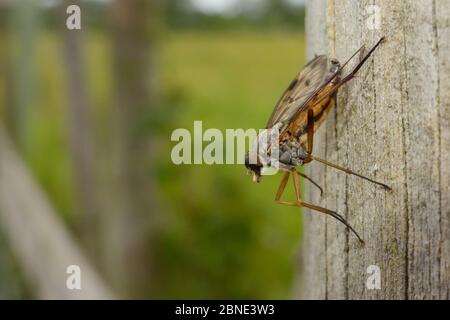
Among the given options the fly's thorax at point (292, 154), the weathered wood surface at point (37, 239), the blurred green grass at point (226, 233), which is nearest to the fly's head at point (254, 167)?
the fly's thorax at point (292, 154)

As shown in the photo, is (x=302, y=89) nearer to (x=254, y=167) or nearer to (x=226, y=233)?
(x=254, y=167)

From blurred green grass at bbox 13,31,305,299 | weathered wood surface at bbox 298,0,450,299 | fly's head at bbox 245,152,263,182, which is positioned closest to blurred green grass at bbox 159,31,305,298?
blurred green grass at bbox 13,31,305,299

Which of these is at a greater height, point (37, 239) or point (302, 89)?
point (302, 89)

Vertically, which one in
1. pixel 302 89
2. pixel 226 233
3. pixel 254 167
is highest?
pixel 302 89

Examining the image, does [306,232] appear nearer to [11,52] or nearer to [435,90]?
[435,90]

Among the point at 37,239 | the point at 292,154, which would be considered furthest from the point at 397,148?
the point at 37,239

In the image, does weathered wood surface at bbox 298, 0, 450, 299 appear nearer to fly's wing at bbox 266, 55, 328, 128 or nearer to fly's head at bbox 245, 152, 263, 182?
fly's wing at bbox 266, 55, 328, 128

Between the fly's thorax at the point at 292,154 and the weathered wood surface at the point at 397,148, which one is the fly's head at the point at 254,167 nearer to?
the fly's thorax at the point at 292,154

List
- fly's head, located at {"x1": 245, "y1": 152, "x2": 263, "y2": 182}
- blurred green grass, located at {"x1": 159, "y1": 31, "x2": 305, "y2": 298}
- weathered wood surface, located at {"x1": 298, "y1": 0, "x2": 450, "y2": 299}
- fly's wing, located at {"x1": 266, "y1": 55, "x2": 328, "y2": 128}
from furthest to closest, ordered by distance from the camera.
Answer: blurred green grass, located at {"x1": 159, "y1": 31, "x2": 305, "y2": 298}, fly's head, located at {"x1": 245, "y1": 152, "x2": 263, "y2": 182}, fly's wing, located at {"x1": 266, "y1": 55, "x2": 328, "y2": 128}, weathered wood surface, located at {"x1": 298, "y1": 0, "x2": 450, "y2": 299}
